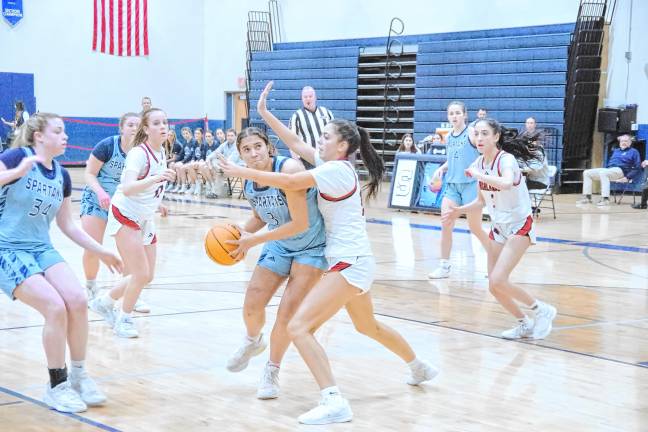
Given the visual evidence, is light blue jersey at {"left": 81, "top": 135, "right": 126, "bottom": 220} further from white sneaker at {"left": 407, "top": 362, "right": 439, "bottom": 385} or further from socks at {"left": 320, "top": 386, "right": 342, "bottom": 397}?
socks at {"left": 320, "top": 386, "right": 342, "bottom": 397}

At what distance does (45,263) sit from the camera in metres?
4.34

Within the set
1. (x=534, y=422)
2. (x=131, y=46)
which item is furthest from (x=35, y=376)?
(x=131, y=46)

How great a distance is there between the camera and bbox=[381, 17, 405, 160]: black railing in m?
21.6

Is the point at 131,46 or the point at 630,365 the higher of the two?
the point at 131,46

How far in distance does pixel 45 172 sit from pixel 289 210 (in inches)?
45.9

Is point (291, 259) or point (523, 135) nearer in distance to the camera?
point (291, 259)

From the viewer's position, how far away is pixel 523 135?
6.80 m

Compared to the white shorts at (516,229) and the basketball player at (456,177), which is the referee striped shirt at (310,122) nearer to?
the basketball player at (456,177)

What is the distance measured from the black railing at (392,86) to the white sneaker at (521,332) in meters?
15.6

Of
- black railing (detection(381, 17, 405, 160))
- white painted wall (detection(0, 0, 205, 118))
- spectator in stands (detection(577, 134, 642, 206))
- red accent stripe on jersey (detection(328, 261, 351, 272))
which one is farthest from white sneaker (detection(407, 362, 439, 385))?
white painted wall (detection(0, 0, 205, 118))

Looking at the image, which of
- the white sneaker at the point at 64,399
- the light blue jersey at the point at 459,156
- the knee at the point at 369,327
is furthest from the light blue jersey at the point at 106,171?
the light blue jersey at the point at 459,156

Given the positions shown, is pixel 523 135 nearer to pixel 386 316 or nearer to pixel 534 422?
pixel 386 316

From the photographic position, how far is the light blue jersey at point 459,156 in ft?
28.5

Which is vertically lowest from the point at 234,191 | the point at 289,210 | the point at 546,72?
the point at 234,191
